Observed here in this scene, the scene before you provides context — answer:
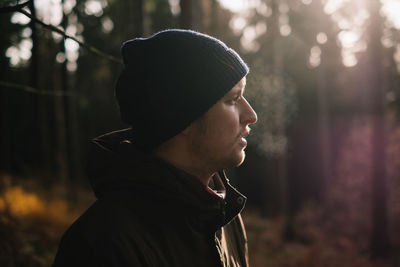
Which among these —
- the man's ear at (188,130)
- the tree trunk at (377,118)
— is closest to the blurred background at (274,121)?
the tree trunk at (377,118)

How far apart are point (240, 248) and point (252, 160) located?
1998 cm

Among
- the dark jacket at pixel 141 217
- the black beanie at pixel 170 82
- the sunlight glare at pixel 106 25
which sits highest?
the sunlight glare at pixel 106 25

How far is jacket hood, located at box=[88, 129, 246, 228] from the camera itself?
1.59m

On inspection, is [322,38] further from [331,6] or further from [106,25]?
[106,25]

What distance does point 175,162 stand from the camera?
186 cm

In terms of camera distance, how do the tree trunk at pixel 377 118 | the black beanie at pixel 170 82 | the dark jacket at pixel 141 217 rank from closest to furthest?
the dark jacket at pixel 141 217
the black beanie at pixel 170 82
the tree trunk at pixel 377 118

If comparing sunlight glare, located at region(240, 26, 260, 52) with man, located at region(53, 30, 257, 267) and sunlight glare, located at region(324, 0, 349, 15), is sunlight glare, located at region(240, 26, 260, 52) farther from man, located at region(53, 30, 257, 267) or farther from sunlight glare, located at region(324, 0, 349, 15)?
man, located at region(53, 30, 257, 267)

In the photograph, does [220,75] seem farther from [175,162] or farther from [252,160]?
[252,160]

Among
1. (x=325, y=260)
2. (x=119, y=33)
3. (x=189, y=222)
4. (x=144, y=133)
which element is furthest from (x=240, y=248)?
(x=119, y=33)

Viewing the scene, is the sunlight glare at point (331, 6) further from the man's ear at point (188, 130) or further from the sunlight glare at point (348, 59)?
the man's ear at point (188, 130)

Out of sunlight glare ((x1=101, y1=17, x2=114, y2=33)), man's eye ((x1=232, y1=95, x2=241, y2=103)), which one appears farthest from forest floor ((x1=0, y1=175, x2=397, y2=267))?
sunlight glare ((x1=101, y1=17, x2=114, y2=33))

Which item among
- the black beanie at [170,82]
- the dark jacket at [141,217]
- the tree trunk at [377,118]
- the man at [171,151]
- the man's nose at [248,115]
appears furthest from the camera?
the tree trunk at [377,118]

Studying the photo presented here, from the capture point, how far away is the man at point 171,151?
5.12 feet

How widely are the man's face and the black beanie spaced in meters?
0.06
